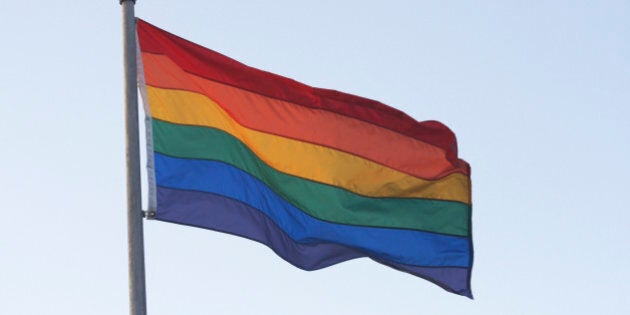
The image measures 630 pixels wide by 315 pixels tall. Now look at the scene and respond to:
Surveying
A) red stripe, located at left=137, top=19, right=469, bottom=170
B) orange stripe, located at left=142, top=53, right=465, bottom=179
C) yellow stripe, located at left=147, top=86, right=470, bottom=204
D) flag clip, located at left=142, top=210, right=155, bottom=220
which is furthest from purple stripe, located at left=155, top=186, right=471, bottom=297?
red stripe, located at left=137, top=19, right=469, bottom=170

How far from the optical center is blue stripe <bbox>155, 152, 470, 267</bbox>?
47.2 ft

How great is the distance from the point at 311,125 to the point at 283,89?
2.01 feet

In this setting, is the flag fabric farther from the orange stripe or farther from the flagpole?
the flagpole

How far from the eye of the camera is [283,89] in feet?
54.1

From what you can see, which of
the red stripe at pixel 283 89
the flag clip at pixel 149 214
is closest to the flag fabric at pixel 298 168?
the red stripe at pixel 283 89

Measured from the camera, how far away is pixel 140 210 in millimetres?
12641

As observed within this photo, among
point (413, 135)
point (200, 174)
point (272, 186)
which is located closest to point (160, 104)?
point (200, 174)

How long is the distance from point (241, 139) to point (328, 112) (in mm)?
1705

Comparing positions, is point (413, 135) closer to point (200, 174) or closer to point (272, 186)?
point (272, 186)

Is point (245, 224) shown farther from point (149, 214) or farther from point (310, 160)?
point (310, 160)

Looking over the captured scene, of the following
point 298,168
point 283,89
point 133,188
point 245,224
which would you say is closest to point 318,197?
point 298,168

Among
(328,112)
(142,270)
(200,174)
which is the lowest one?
(142,270)

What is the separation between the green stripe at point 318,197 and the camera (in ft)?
47.9

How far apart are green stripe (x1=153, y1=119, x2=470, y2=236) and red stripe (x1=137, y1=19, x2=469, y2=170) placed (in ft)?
2.64
